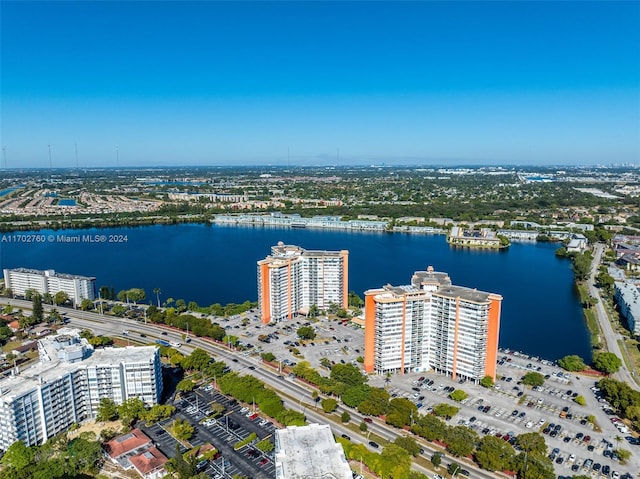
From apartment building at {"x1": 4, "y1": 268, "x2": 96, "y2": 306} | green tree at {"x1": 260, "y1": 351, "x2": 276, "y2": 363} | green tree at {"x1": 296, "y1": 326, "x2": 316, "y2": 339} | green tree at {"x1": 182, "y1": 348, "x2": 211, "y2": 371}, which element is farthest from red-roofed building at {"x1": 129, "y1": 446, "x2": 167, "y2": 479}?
apartment building at {"x1": 4, "y1": 268, "x2": 96, "y2": 306}

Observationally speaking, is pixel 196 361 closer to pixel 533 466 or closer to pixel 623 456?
pixel 533 466

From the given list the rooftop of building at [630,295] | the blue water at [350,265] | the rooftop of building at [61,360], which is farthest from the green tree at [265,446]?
the rooftop of building at [630,295]

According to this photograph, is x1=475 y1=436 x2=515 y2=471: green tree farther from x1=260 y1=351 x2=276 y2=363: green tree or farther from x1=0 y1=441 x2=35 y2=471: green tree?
x1=0 y1=441 x2=35 y2=471: green tree

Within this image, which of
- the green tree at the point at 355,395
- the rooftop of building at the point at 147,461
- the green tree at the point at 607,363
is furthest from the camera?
the green tree at the point at 607,363

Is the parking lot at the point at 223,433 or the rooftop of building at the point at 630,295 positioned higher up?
the rooftop of building at the point at 630,295

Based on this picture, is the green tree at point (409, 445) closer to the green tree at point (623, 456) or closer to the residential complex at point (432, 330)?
the residential complex at point (432, 330)

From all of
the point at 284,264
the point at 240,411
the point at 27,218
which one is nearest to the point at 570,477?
the point at 240,411

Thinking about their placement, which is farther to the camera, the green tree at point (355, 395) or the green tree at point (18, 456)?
the green tree at point (355, 395)
